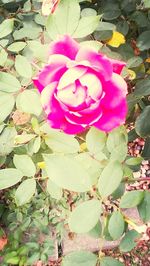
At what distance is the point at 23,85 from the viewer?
2.91ft

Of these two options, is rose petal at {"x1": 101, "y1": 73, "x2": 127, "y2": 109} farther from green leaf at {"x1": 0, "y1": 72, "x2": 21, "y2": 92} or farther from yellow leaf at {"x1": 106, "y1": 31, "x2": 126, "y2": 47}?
yellow leaf at {"x1": 106, "y1": 31, "x2": 126, "y2": 47}

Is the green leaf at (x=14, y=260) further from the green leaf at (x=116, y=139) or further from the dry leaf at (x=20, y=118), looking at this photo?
the green leaf at (x=116, y=139)

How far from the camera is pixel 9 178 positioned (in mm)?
796

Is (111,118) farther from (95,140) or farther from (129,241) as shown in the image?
(129,241)

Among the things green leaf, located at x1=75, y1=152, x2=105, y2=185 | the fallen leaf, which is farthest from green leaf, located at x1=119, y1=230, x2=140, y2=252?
the fallen leaf

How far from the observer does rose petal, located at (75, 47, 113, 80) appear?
609 mm

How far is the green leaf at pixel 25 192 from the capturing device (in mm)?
806


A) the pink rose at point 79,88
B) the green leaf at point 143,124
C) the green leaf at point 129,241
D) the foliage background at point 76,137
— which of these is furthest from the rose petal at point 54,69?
the green leaf at point 143,124

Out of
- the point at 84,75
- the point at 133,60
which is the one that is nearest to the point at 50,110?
the point at 84,75

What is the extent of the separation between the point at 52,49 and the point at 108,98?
119 mm

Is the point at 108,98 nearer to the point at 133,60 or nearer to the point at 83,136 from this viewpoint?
the point at 83,136

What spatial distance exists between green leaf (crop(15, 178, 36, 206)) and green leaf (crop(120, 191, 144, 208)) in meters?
0.18

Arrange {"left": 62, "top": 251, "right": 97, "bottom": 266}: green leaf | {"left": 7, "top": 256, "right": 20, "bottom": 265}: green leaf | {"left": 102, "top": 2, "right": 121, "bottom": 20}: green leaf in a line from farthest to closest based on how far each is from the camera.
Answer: {"left": 7, "top": 256, "right": 20, "bottom": 265}: green leaf < {"left": 102, "top": 2, "right": 121, "bottom": 20}: green leaf < {"left": 62, "top": 251, "right": 97, "bottom": 266}: green leaf

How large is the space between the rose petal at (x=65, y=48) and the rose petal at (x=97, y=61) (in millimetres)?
18
